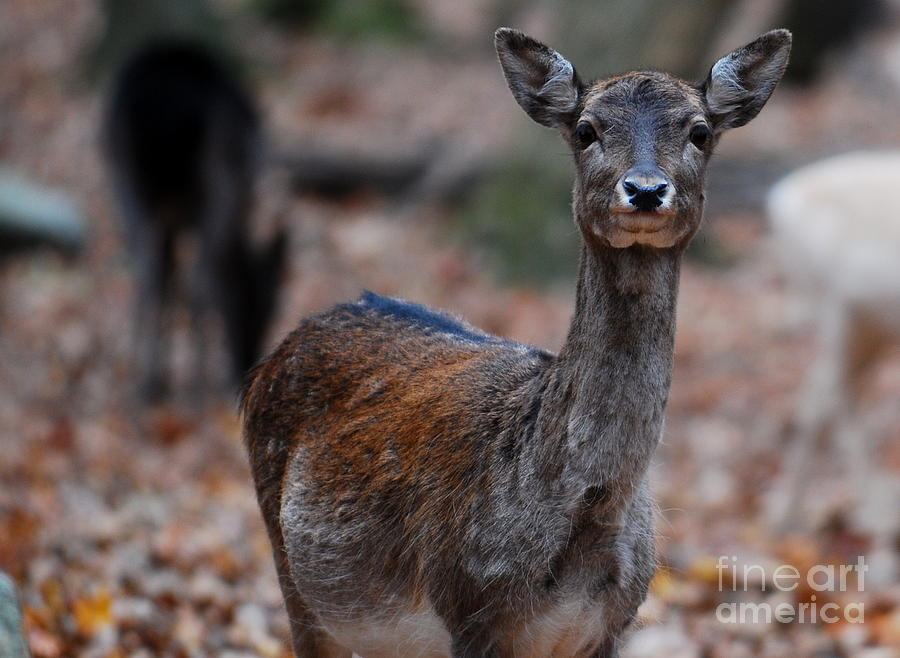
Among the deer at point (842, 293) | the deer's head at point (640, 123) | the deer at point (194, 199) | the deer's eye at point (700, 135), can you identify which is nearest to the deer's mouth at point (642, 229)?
the deer's head at point (640, 123)

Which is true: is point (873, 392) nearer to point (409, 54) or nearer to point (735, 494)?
point (735, 494)

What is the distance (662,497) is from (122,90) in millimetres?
5313

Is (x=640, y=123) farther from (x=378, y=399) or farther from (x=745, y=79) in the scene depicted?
(x=378, y=399)

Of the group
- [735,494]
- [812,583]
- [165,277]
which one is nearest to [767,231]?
[735,494]

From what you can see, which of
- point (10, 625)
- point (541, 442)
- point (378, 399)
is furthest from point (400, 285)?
point (541, 442)

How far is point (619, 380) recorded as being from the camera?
361 centimetres

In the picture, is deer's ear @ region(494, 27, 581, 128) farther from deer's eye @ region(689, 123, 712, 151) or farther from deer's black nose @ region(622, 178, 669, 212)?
deer's black nose @ region(622, 178, 669, 212)

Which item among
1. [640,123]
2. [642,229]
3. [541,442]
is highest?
[640,123]

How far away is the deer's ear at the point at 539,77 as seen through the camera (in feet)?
12.6

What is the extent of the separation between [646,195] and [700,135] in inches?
16.2

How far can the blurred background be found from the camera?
638 centimetres

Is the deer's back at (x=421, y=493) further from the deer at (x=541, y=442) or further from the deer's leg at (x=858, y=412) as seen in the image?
the deer's leg at (x=858, y=412)

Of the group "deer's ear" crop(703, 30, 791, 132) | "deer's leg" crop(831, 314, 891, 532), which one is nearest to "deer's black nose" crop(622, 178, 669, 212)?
"deer's ear" crop(703, 30, 791, 132)

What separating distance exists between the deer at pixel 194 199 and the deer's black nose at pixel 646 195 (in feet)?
22.5
